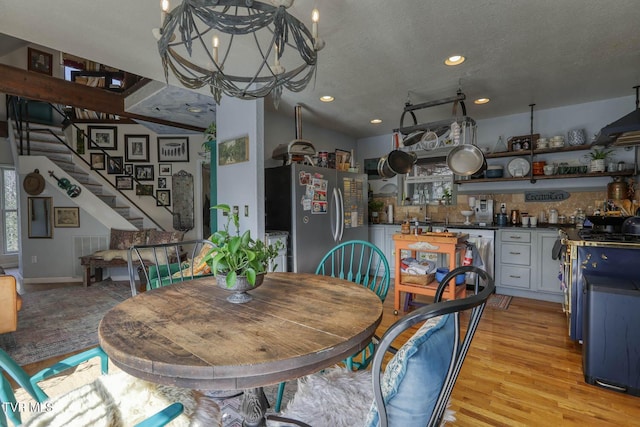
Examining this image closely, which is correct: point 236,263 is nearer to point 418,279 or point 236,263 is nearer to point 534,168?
point 418,279

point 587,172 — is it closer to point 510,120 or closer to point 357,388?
point 510,120

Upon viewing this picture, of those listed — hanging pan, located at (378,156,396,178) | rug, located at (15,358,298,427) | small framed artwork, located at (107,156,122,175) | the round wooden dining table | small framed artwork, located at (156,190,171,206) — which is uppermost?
small framed artwork, located at (107,156,122,175)

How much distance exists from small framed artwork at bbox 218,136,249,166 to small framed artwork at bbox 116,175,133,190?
3.52 metres

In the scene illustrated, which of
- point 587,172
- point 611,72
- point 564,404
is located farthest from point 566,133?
point 564,404

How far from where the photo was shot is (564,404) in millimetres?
1832

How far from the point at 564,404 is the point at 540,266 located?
7.64ft

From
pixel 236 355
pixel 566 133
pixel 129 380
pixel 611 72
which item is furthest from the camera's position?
pixel 566 133

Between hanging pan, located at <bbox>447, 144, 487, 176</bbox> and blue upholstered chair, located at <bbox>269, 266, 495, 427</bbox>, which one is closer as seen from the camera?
blue upholstered chair, located at <bbox>269, 266, 495, 427</bbox>

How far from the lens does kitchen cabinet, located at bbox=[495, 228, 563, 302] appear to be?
3.70 metres

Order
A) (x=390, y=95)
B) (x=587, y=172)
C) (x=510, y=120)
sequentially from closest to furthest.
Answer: (x=390, y=95) < (x=587, y=172) < (x=510, y=120)

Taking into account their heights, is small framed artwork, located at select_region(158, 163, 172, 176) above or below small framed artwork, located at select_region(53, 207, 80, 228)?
above

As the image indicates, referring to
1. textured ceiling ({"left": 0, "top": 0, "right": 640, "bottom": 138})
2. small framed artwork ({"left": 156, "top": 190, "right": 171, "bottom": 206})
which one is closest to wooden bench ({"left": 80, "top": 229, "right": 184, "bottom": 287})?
small framed artwork ({"left": 156, "top": 190, "right": 171, "bottom": 206})

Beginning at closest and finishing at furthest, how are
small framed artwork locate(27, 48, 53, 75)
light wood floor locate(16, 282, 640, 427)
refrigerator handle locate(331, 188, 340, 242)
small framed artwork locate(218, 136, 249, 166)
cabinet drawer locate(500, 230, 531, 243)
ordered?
light wood floor locate(16, 282, 640, 427) < small framed artwork locate(218, 136, 249, 166) < cabinet drawer locate(500, 230, 531, 243) < refrigerator handle locate(331, 188, 340, 242) < small framed artwork locate(27, 48, 53, 75)

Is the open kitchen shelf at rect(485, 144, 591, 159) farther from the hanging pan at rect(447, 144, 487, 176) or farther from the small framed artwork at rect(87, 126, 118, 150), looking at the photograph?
the small framed artwork at rect(87, 126, 118, 150)
